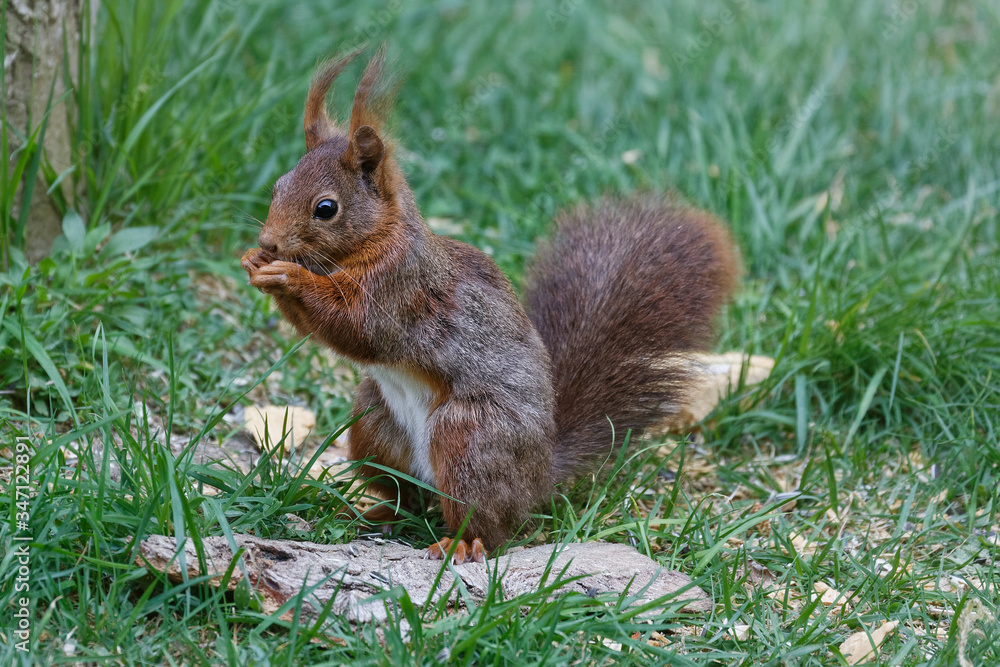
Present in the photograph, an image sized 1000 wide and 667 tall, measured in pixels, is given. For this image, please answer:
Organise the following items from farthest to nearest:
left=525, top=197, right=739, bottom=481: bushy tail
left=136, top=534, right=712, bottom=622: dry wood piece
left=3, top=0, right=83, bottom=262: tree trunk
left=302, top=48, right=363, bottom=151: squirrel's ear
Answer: left=3, top=0, right=83, bottom=262: tree trunk → left=525, top=197, right=739, bottom=481: bushy tail → left=302, top=48, right=363, bottom=151: squirrel's ear → left=136, top=534, right=712, bottom=622: dry wood piece

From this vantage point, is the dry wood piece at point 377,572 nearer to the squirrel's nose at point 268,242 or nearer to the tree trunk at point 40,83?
the squirrel's nose at point 268,242

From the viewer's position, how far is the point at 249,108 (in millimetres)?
3619

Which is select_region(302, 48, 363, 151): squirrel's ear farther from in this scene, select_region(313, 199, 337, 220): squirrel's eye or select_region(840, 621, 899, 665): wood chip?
select_region(840, 621, 899, 665): wood chip

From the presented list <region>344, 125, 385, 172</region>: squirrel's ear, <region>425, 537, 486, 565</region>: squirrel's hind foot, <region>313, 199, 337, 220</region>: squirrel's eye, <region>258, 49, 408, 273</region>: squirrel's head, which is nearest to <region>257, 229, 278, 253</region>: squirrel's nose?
<region>258, 49, 408, 273</region>: squirrel's head

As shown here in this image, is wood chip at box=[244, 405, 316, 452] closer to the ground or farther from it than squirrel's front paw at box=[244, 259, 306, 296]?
closer to the ground

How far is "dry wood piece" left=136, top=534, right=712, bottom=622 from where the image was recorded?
196cm

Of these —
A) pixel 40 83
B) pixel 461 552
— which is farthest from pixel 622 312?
pixel 40 83

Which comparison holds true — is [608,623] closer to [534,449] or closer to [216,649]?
→ [534,449]

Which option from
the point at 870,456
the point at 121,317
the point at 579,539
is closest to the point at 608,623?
the point at 579,539

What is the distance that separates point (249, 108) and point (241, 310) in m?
0.79

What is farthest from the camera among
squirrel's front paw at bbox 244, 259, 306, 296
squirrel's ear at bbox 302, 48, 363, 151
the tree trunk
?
the tree trunk

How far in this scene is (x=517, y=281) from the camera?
365 centimetres

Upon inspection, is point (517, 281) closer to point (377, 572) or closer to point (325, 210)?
point (325, 210)

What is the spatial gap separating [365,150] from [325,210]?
17cm
